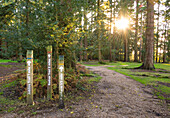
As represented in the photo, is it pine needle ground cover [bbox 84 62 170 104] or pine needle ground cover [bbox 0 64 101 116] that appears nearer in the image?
pine needle ground cover [bbox 0 64 101 116]

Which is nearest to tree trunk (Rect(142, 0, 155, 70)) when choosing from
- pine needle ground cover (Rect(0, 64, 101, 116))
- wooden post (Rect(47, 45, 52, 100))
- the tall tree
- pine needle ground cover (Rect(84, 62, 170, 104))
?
the tall tree

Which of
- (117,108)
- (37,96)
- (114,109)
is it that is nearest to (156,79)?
(117,108)

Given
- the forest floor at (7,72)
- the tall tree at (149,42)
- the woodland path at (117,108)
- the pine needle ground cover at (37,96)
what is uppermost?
the tall tree at (149,42)

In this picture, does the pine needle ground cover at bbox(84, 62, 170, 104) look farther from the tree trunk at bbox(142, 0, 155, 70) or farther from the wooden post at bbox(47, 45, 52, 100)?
the wooden post at bbox(47, 45, 52, 100)

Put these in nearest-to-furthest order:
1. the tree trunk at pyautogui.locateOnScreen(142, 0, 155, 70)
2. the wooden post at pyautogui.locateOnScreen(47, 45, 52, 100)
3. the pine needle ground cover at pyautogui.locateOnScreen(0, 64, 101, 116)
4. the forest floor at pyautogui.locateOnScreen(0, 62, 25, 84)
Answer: the pine needle ground cover at pyautogui.locateOnScreen(0, 64, 101, 116) < the wooden post at pyautogui.locateOnScreen(47, 45, 52, 100) < the forest floor at pyautogui.locateOnScreen(0, 62, 25, 84) < the tree trunk at pyautogui.locateOnScreen(142, 0, 155, 70)

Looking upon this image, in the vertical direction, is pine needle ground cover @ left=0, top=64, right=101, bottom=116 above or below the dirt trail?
above

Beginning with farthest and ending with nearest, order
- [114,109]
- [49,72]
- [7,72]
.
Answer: [7,72], [49,72], [114,109]

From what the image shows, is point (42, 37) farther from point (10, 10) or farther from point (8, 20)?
point (8, 20)

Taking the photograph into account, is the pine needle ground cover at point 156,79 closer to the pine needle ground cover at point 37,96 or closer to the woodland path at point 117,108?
the woodland path at point 117,108

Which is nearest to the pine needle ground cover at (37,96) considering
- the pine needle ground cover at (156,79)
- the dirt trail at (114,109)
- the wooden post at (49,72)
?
the wooden post at (49,72)

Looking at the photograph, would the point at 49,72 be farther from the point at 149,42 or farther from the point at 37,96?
the point at 149,42

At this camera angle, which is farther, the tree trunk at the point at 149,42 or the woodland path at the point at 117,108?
the tree trunk at the point at 149,42

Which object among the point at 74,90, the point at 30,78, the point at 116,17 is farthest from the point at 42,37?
the point at 116,17

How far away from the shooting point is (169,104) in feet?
13.9
